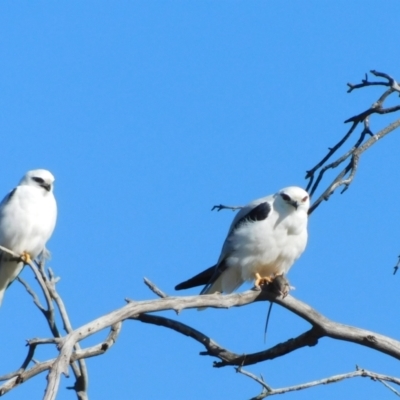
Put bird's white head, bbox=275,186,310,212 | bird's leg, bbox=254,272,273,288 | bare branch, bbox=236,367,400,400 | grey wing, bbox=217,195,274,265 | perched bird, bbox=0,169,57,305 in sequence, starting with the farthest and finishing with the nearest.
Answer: perched bird, bbox=0,169,57,305 → grey wing, bbox=217,195,274,265 → bird's white head, bbox=275,186,310,212 → bird's leg, bbox=254,272,273,288 → bare branch, bbox=236,367,400,400

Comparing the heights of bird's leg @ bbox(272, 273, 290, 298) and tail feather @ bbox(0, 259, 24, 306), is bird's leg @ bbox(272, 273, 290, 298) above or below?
below

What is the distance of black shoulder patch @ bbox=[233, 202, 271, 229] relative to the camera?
21.5 ft

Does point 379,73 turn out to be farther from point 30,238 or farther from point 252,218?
point 30,238

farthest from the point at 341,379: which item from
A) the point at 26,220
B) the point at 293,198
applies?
the point at 26,220

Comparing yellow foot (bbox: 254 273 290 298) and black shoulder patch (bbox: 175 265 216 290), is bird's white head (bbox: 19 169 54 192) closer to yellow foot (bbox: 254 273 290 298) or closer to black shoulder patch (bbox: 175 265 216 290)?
black shoulder patch (bbox: 175 265 216 290)

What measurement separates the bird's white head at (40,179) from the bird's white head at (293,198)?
1.78 meters

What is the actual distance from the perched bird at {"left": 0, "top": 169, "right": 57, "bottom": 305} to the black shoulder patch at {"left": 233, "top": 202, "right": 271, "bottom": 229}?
1468 mm

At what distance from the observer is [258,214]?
656cm

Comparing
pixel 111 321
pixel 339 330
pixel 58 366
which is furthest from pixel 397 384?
pixel 58 366

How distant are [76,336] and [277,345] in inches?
54.5

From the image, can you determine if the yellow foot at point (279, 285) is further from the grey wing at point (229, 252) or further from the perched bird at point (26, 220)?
the perched bird at point (26, 220)

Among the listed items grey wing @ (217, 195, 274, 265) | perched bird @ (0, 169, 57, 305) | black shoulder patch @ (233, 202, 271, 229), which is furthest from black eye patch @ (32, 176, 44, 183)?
black shoulder patch @ (233, 202, 271, 229)

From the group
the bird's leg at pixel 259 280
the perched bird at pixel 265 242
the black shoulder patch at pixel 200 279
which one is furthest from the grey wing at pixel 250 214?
the bird's leg at pixel 259 280

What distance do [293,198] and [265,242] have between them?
331mm
